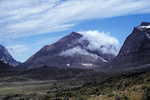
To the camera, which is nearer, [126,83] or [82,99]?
[82,99]

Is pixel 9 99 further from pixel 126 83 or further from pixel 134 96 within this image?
pixel 134 96

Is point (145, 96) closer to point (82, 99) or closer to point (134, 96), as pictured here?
point (134, 96)

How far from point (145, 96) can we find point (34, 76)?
181 m

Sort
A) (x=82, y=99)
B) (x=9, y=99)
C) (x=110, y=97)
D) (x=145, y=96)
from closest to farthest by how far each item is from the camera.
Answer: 1. (x=145, y=96)
2. (x=110, y=97)
3. (x=82, y=99)
4. (x=9, y=99)

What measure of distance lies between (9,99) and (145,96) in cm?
4613

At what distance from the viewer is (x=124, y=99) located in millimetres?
27438

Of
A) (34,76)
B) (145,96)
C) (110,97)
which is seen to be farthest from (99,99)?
(34,76)

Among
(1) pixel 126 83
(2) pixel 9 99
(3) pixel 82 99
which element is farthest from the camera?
(2) pixel 9 99

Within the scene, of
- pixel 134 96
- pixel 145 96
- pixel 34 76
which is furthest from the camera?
pixel 34 76

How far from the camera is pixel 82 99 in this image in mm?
36125

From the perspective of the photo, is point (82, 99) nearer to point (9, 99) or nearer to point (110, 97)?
point (110, 97)

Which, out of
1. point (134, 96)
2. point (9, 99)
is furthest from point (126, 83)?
point (9, 99)

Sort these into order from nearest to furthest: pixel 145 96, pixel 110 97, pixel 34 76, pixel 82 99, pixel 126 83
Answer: pixel 145 96 < pixel 110 97 < pixel 82 99 < pixel 126 83 < pixel 34 76

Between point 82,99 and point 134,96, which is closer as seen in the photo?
point 134,96
